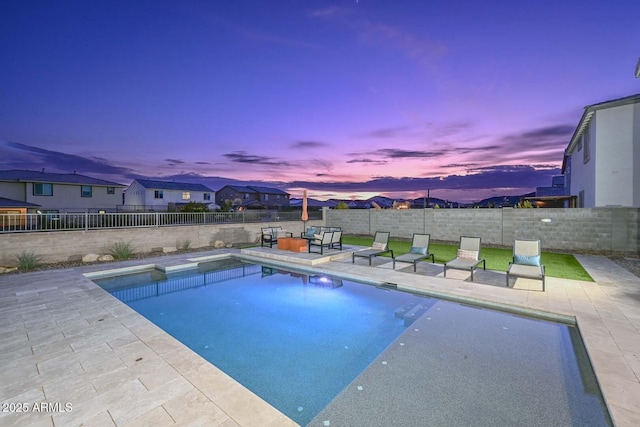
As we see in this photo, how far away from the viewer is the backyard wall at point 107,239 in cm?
926

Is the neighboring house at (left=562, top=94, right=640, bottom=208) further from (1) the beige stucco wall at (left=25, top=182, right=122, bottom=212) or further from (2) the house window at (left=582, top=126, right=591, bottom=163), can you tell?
(1) the beige stucco wall at (left=25, top=182, right=122, bottom=212)

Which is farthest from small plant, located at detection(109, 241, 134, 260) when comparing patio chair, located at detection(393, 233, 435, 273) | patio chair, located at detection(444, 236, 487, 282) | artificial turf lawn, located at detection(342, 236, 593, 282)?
patio chair, located at detection(444, 236, 487, 282)

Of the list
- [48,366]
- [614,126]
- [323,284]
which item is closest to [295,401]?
[48,366]

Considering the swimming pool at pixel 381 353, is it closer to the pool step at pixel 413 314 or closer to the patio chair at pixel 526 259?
the pool step at pixel 413 314

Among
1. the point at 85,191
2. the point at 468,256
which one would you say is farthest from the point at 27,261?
the point at 85,191

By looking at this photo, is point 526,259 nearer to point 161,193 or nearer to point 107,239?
point 107,239

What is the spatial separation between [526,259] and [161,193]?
3519cm

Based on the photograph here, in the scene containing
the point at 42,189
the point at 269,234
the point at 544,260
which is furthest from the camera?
the point at 42,189

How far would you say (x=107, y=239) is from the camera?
11.1 meters

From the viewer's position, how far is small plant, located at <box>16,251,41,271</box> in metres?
9.04

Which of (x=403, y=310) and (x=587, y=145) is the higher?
(x=587, y=145)

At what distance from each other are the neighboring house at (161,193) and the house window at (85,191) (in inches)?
249

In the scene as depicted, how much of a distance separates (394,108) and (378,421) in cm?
1505

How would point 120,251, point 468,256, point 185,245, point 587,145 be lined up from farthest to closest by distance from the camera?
point 587,145 < point 185,245 < point 120,251 < point 468,256
